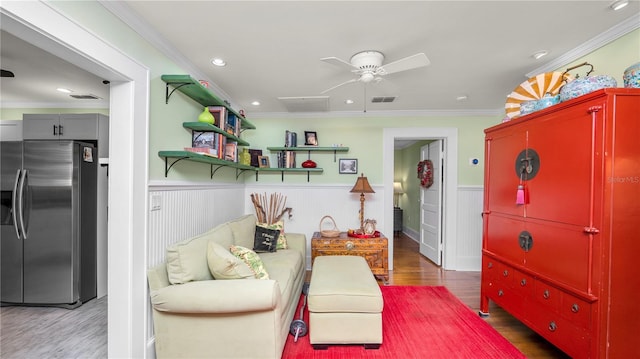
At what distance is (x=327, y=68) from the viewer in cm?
244

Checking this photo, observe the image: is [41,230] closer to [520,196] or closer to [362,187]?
[362,187]

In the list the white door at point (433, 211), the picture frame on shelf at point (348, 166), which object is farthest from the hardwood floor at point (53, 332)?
the white door at point (433, 211)

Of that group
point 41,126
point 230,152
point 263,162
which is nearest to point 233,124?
point 230,152

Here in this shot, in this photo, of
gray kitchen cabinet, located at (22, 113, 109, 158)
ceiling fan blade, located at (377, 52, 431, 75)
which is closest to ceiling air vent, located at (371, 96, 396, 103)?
ceiling fan blade, located at (377, 52, 431, 75)

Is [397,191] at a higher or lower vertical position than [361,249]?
higher

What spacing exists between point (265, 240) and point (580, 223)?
2731 mm

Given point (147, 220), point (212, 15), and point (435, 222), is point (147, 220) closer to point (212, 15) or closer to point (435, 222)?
point (212, 15)

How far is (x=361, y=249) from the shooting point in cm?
338

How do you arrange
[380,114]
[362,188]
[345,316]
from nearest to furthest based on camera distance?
[345,316] → [362,188] → [380,114]

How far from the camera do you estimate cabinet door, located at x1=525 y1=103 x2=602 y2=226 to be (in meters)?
1.56

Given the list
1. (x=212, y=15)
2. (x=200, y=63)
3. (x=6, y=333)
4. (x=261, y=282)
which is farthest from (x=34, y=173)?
(x=261, y=282)

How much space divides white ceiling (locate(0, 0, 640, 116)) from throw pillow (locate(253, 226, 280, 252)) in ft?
5.59

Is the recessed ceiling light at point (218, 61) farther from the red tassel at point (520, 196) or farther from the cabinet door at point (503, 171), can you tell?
the red tassel at point (520, 196)

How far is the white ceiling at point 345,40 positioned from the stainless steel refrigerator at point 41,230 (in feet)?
2.72
